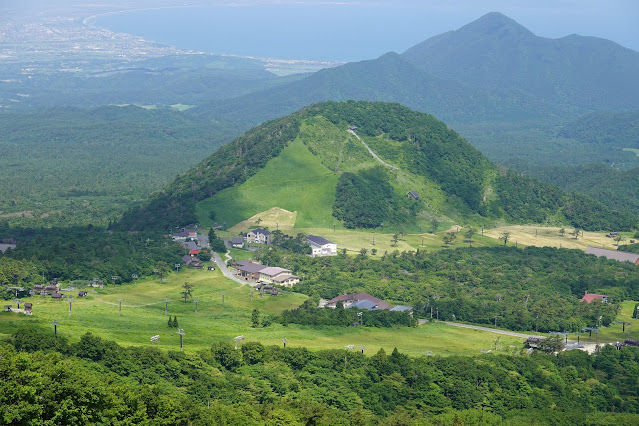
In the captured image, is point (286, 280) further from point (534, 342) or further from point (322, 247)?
point (534, 342)

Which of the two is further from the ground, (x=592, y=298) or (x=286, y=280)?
(x=592, y=298)

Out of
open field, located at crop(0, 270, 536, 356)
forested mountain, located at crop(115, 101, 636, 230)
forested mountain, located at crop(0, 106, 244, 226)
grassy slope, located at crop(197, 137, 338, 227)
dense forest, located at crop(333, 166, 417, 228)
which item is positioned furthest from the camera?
forested mountain, located at crop(0, 106, 244, 226)

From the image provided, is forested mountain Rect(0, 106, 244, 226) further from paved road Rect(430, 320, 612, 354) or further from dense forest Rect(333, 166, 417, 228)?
paved road Rect(430, 320, 612, 354)

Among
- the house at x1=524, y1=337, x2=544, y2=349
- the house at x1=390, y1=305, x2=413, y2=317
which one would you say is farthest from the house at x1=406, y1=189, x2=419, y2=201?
the house at x1=524, y1=337, x2=544, y2=349

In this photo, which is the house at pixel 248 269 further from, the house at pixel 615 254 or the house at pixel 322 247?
the house at pixel 615 254

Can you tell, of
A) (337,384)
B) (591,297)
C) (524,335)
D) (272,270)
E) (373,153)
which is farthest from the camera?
(373,153)

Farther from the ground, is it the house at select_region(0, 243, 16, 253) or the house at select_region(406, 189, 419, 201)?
the house at select_region(406, 189, 419, 201)

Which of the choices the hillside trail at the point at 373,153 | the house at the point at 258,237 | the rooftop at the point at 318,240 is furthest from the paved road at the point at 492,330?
the hillside trail at the point at 373,153

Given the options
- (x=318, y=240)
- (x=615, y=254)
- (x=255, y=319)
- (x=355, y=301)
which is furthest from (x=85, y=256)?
(x=615, y=254)
